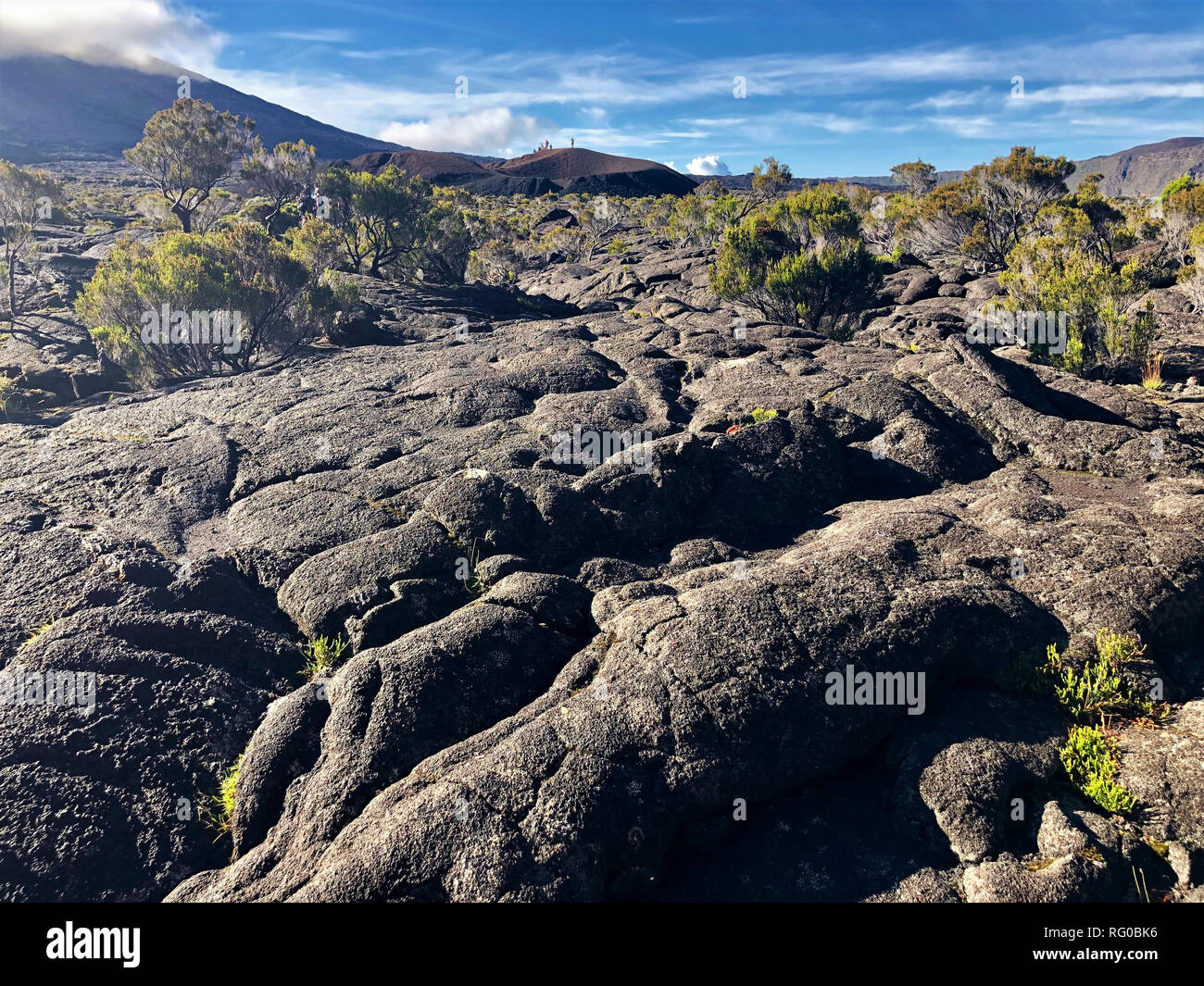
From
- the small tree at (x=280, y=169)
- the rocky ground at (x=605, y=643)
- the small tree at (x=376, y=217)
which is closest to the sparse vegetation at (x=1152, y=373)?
the rocky ground at (x=605, y=643)

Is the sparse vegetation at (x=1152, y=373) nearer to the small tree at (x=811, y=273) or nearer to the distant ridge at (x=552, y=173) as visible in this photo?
the small tree at (x=811, y=273)

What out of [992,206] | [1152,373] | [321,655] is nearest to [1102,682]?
[321,655]

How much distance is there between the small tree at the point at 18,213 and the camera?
4181cm

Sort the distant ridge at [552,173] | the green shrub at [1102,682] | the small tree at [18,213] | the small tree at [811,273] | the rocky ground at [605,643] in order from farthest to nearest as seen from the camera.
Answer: the distant ridge at [552,173] → the small tree at [18,213] → the small tree at [811,273] → the green shrub at [1102,682] → the rocky ground at [605,643]

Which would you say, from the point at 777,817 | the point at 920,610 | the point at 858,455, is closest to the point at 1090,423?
the point at 858,455

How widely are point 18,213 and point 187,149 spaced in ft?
49.8

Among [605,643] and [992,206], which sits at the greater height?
[992,206]

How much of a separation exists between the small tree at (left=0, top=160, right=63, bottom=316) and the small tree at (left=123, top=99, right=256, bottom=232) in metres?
8.10

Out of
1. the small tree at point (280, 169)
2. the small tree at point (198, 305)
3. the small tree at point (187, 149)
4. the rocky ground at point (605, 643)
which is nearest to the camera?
the rocky ground at point (605, 643)

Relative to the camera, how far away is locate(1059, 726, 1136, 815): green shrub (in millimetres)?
7422

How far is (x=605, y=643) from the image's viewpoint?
962 centimetres

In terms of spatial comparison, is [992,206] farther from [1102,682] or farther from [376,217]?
[1102,682]

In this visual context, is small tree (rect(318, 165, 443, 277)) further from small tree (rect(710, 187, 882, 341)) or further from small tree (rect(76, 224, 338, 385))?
small tree (rect(710, 187, 882, 341))

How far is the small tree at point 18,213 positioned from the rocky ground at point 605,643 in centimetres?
3547
